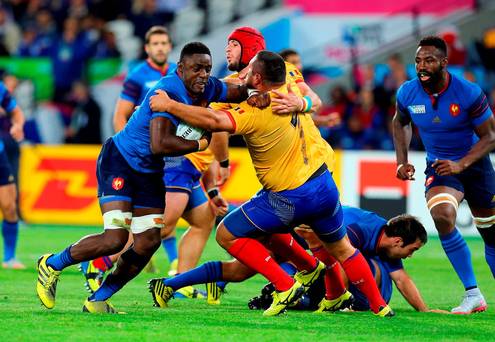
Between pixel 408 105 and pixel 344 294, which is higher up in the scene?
pixel 408 105

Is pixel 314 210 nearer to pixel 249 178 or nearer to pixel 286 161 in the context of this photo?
pixel 286 161

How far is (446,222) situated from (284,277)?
1.77 meters

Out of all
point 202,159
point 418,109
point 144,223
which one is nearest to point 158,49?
point 202,159

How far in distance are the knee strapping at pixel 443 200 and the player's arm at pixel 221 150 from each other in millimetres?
1919

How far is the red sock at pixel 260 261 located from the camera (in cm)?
862

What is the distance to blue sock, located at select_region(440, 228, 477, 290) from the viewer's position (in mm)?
9734

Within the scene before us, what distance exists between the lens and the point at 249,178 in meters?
18.7

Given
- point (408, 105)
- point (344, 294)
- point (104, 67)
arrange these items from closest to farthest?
point (344, 294) < point (408, 105) < point (104, 67)

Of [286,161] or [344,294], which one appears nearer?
[286,161]

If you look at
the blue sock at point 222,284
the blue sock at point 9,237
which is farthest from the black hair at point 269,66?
the blue sock at point 9,237

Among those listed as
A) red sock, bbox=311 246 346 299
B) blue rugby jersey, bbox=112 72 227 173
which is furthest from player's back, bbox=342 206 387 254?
blue rugby jersey, bbox=112 72 227 173

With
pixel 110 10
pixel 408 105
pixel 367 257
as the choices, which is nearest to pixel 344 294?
pixel 367 257

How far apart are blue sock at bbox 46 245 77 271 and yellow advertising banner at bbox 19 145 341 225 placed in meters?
10.2

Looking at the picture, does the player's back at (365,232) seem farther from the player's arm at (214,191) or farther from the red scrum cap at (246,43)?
the red scrum cap at (246,43)
